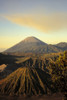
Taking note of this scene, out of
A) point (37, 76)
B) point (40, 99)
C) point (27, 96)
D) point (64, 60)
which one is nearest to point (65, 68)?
point (64, 60)

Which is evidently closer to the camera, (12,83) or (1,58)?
(12,83)

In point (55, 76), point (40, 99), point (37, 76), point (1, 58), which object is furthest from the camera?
point (1, 58)

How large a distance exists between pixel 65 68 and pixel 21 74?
104 ft

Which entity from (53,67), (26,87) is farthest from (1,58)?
(53,67)

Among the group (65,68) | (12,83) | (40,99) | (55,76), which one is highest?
(65,68)

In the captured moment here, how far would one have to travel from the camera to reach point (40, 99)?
126 feet

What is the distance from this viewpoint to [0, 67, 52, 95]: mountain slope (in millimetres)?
43125

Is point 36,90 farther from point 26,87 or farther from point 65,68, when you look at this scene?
point 65,68

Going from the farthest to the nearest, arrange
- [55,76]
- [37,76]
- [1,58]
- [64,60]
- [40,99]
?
1. [1,58]
2. [37,76]
3. [40,99]
4. [55,76]
5. [64,60]

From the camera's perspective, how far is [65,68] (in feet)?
74.1

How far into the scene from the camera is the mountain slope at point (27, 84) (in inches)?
1698

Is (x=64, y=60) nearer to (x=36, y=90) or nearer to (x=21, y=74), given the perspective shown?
(x=36, y=90)

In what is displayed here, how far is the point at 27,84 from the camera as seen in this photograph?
148ft

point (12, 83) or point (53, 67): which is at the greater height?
point (53, 67)
